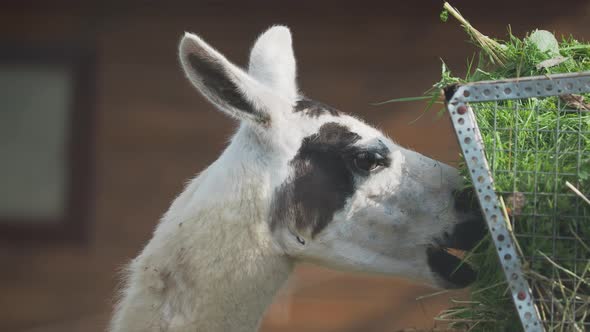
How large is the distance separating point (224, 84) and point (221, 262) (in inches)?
25.3

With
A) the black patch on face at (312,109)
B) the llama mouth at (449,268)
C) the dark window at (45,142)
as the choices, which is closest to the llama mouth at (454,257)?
the llama mouth at (449,268)

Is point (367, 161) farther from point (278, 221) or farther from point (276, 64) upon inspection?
point (276, 64)

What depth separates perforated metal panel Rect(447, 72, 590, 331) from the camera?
2.41 m

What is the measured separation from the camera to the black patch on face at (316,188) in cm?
305

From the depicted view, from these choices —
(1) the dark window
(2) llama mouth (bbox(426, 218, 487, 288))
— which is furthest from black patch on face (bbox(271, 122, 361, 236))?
(1) the dark window

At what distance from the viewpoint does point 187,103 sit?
6.34m

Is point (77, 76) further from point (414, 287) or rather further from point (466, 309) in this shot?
point (466, 309)

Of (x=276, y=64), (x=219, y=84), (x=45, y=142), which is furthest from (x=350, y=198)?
(x=45, y=142)

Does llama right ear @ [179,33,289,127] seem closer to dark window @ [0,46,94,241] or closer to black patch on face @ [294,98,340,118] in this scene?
black patch on face @ [294,98,340,118]

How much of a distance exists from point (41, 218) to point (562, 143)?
4759 mm

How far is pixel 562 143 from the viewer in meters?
2.63

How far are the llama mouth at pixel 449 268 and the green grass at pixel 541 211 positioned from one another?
0.18 ft

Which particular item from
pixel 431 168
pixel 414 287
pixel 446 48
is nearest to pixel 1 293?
pixel 414 287

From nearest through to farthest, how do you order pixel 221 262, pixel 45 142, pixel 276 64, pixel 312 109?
1. pixel 221 262
2. pixel 312 109
3. pixel 276 64
4. pixel 45 142
